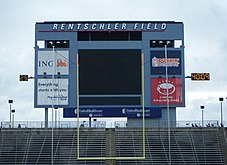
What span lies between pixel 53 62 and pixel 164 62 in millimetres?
5427

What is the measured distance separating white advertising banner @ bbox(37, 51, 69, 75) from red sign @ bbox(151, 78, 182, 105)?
4354 millimetres

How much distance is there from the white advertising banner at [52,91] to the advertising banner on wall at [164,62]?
172 inches

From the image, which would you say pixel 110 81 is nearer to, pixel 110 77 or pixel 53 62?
pixel 110 77

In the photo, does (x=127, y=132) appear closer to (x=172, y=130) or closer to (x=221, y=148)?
(x=172, y=130)

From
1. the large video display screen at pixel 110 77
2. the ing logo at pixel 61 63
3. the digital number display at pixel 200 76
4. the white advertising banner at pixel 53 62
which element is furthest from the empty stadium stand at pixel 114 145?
the ing logo at pixel 61 63

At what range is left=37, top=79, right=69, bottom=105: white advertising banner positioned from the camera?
100 ft

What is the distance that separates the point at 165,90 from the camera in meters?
30.9

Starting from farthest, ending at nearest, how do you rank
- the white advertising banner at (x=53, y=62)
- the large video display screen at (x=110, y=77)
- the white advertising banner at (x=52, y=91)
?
the white advertising banner at (x=53, y=62), the white advertising banner at (x=52, y=91), the large video display screen at (x=110, y=77)

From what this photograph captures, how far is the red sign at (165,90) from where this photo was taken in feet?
101

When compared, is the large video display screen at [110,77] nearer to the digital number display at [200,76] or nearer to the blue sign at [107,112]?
the blue sign at [107,112]

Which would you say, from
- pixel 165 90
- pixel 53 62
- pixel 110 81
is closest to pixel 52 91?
pixel 53 62

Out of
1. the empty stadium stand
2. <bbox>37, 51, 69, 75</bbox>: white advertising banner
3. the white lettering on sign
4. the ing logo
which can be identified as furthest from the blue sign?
the white lettering on sign

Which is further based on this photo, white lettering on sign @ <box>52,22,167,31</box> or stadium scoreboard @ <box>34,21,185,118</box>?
white lettering on sign @ <box>52,22,167,31</box>

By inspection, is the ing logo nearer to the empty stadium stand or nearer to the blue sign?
the blue sign
